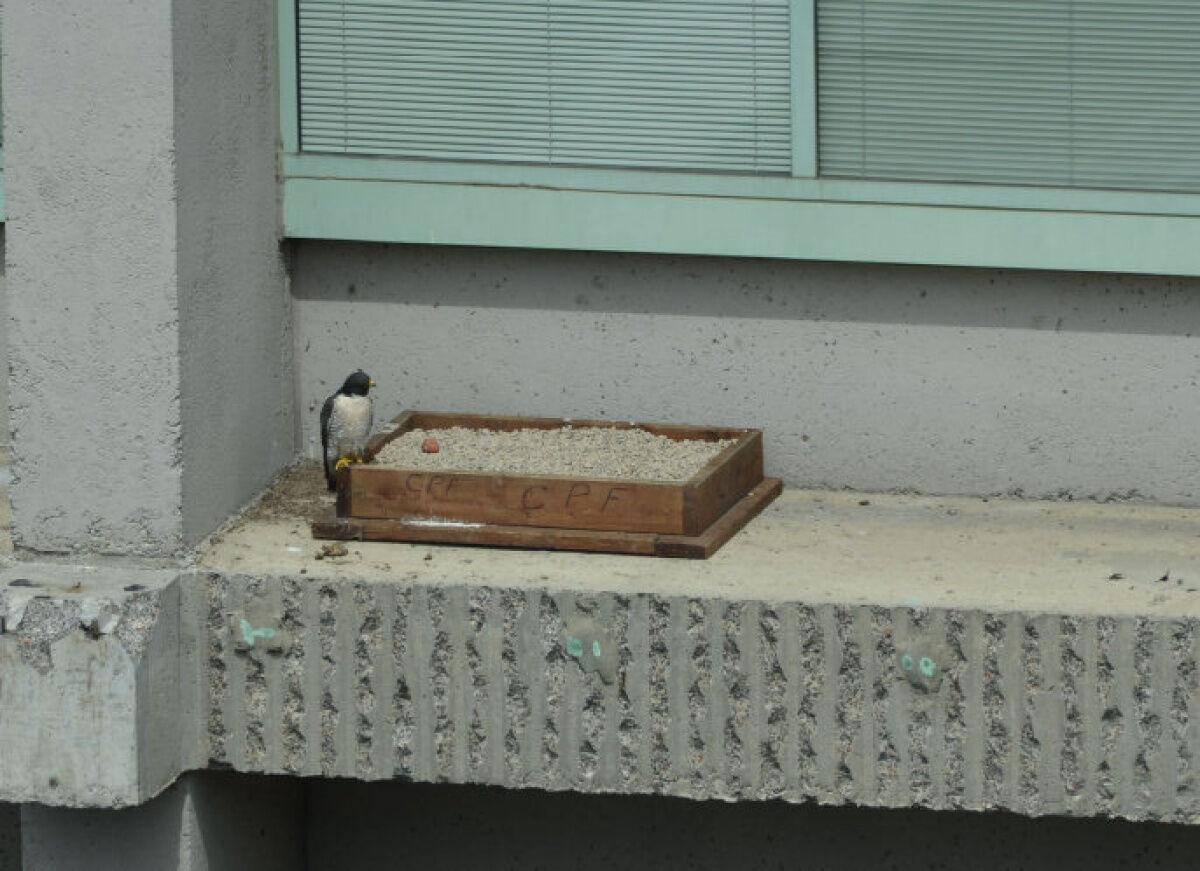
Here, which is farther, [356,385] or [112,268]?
[356,385]

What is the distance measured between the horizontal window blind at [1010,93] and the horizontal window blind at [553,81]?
0.15m

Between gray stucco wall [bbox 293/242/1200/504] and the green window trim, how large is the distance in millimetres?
66

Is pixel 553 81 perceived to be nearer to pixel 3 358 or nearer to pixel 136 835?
pixel 3 358

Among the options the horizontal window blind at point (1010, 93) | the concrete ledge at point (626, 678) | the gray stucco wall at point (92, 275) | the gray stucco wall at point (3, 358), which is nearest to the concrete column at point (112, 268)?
the gray stucco wall at point (92, 275)

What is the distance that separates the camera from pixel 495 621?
12.5ft

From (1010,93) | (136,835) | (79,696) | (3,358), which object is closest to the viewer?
(79,696)

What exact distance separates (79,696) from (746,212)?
164 cm

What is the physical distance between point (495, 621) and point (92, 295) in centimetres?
91

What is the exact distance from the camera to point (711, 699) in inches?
149

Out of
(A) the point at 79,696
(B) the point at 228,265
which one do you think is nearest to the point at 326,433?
(B) the point at 228,265

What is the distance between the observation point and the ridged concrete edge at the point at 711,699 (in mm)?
3695

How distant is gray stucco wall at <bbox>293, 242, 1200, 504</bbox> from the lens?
4465mm

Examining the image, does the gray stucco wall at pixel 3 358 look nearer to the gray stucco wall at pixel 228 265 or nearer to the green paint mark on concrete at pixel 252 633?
the gray stucco wall at pixel 228 265

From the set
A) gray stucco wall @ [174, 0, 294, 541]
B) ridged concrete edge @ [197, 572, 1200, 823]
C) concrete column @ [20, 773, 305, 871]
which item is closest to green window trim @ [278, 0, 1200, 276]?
gray stucco wall @ [174, 0, 294, 541]
